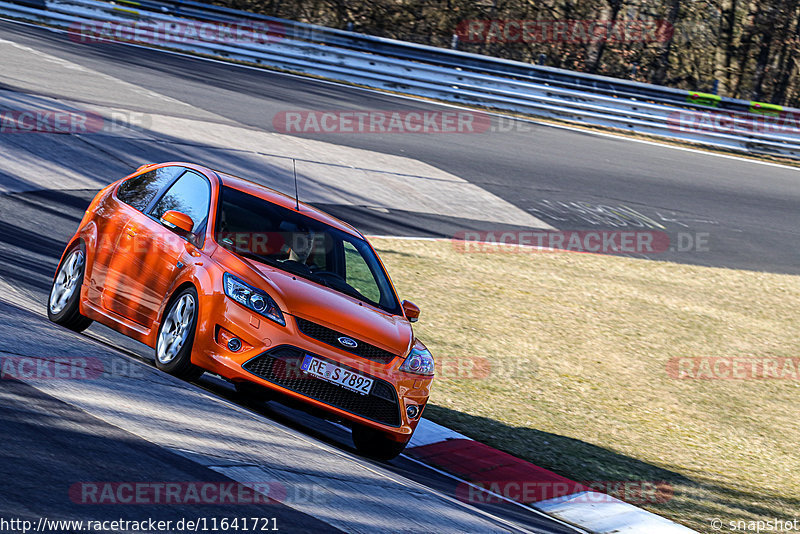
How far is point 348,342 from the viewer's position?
22.1 feet

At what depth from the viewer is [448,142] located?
2111 cm

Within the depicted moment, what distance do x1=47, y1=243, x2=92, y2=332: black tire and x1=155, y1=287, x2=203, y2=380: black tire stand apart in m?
1.20

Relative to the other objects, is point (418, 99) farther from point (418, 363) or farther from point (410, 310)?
point (418, 363)

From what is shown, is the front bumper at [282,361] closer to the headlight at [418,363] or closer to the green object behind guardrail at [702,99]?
the headlight at [418,363]

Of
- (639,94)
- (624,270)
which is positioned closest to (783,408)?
(624,270)

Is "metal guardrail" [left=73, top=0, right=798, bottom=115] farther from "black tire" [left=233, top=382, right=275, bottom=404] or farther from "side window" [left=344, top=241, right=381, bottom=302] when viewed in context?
"black tire" [left=233, top=382, right=275, bottom=404]

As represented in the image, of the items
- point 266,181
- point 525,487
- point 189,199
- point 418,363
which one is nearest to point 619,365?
point 525,487

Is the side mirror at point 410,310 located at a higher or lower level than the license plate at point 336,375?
higher

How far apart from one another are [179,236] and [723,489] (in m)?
5.07

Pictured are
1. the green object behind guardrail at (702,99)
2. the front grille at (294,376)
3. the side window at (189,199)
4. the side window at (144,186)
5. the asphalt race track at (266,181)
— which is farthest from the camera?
the green object behind guardrail at (702,99)

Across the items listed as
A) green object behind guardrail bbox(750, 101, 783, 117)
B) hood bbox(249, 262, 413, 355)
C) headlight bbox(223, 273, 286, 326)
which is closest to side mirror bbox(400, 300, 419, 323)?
hood bbox(249, 262, 413, 355)

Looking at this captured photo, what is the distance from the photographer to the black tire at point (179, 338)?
676cm

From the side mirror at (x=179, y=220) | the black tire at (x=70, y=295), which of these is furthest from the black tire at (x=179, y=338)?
the black tire at (x=70, y=295)

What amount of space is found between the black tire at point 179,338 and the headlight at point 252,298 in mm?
272
